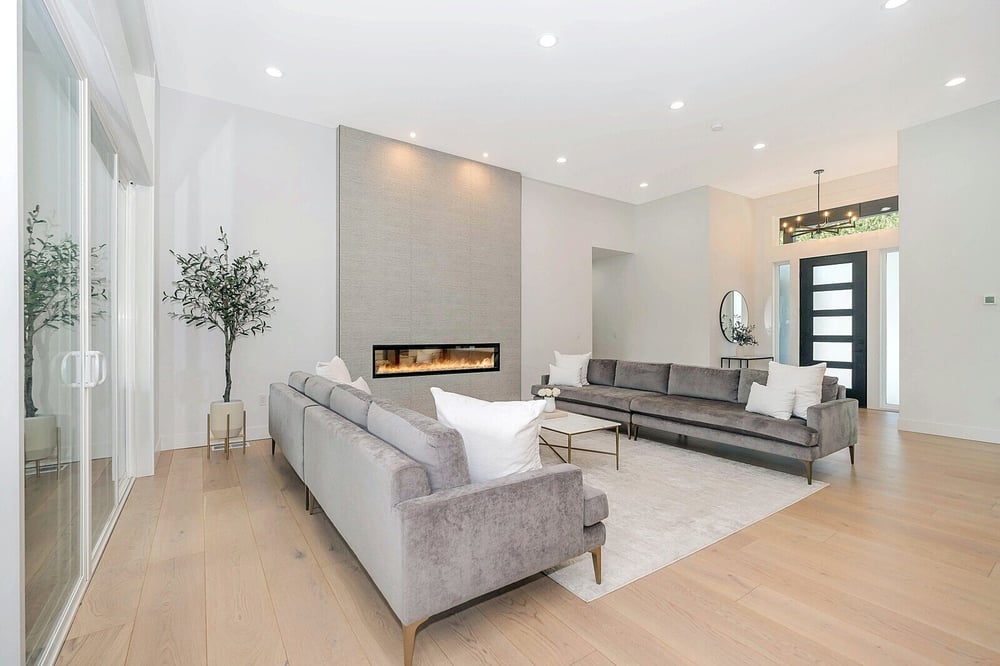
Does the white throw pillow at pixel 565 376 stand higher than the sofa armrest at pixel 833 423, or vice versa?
the white throw pillow at pixel 565 376

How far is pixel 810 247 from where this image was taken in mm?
7387

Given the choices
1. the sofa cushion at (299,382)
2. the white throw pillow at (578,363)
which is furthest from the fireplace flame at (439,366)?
the sofa cushion at (299,382)

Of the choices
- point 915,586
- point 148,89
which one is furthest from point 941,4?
point 148,89

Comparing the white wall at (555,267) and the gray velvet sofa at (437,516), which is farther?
the white wall at (555,267)

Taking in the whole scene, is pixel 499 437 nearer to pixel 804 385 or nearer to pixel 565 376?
pixel 804 385

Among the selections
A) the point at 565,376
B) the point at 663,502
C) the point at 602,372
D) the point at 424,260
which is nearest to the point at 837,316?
the point at 602,372

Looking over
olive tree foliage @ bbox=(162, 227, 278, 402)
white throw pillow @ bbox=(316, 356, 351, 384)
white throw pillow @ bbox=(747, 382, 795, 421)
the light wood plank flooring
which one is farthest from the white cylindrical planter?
white throw pillow @ bbox=(747, 382, 795, 421)

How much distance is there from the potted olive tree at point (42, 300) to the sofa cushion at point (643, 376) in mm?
4947

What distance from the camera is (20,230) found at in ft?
4.34

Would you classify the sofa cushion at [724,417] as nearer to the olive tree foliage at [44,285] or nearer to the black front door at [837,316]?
the black front door at [837,316]

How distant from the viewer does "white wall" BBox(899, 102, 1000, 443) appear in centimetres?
470

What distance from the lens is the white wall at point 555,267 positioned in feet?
22.4

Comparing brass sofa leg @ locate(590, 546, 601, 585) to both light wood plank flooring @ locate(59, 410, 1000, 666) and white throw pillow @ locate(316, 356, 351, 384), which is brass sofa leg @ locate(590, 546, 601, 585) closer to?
light wood plank flooring @ locate(59, 410, 1000, 666)

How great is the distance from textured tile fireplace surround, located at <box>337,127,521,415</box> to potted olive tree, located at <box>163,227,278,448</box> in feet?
2.86
